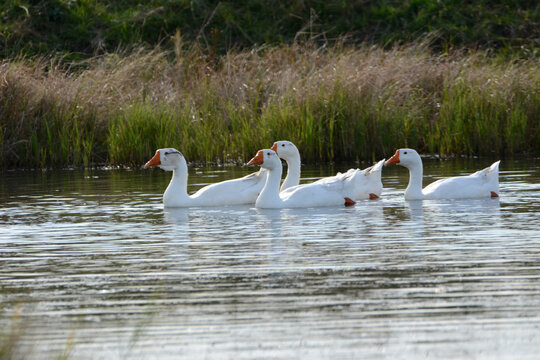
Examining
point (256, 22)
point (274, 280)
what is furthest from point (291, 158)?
point (256, 22)

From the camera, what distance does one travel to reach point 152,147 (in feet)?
62.4

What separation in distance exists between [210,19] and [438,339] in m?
26.1

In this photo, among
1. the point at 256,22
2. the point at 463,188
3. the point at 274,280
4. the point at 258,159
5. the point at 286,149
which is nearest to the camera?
the point at 274,280

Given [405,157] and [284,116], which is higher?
[284,116]

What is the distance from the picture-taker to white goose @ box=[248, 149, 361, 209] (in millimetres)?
12273

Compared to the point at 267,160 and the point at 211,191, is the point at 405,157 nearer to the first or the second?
the point at 267,160

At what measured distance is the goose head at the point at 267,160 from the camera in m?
12.6

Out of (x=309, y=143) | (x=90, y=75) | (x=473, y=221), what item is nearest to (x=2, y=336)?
(x=473, y=221)

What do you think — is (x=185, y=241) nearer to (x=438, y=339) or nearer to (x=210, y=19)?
(x=438, y=339)

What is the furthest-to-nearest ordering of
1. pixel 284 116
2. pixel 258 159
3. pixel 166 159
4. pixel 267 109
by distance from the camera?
pixel 267 109 < pixel 284 116 < pixel 166 159 < pixel 258 159

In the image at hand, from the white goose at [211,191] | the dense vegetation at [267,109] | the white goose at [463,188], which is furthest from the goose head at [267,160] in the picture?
the dense vegetation at [267,109]

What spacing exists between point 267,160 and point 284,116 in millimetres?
5580

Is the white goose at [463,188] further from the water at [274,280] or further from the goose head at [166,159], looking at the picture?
the goose head at [166,159]

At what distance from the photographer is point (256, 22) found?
31.9m
